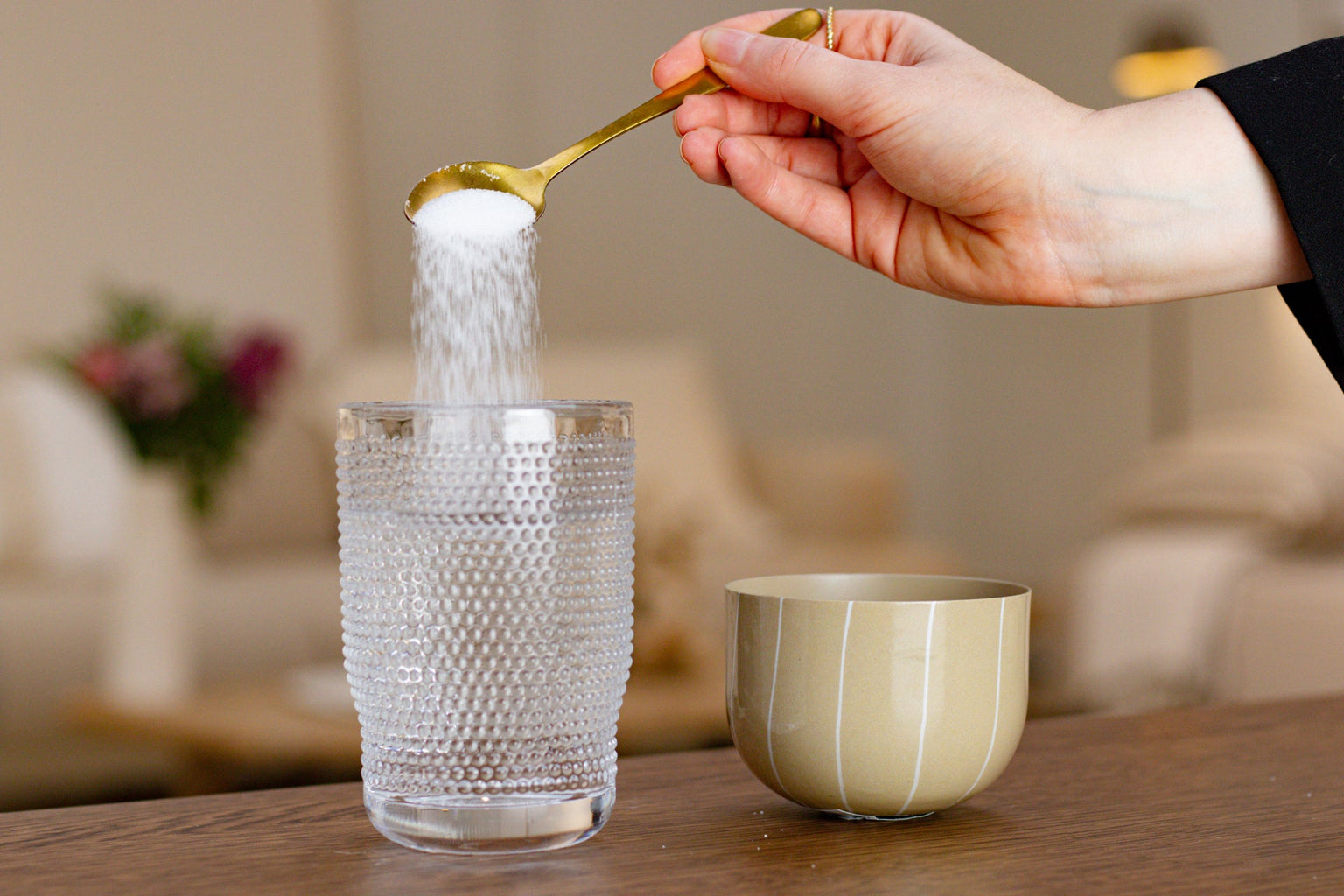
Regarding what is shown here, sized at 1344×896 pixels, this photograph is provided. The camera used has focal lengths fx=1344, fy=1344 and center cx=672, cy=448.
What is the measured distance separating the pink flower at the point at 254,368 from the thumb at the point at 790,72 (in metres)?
1.98

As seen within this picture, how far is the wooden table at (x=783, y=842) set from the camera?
1.54ft

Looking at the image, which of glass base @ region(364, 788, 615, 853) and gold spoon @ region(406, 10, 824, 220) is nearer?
glass base @ region(364, 788, 615, 853)

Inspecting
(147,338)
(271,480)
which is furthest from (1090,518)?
(147,338)

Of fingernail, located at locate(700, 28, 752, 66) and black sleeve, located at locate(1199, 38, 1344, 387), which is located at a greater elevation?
fingernail, located at locate(700, 28, 752, 66)

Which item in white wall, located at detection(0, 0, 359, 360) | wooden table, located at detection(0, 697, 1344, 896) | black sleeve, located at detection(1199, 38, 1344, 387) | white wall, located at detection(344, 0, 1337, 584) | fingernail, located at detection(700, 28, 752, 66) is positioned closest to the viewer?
wooden table, located at detection(0, 697, 1344, 896)

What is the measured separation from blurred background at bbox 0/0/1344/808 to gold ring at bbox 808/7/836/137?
1075mm

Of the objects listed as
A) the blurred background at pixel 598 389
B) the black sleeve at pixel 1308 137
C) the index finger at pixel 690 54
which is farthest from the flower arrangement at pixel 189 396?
the black sleeve at pixel 1308 137

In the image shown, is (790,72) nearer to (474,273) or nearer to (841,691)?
(474,273)

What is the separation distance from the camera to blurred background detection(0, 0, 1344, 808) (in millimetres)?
2246

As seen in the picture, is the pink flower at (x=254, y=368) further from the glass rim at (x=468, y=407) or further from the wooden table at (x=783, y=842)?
the glass rim at (x=468, y=407)

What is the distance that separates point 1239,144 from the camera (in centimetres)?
61

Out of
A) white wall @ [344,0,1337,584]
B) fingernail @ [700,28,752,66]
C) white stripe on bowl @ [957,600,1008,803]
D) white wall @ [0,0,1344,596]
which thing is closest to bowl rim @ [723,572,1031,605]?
white stripe on bowl @ [957,600,1008,803]

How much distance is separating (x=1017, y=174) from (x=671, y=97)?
0.19 meters

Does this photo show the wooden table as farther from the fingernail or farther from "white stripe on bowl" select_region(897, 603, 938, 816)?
the fingernail
